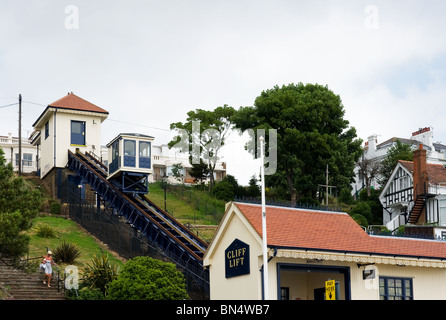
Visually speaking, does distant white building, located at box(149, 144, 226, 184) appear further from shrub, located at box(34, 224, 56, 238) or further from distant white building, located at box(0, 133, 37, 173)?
shrub, located at box(34, 224, 56, 238)

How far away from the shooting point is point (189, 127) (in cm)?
7406

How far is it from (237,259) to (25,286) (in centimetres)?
970

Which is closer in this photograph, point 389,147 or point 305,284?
point 305,284

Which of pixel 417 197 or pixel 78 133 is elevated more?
pixel 78 133

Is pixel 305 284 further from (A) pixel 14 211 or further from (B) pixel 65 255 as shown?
(A) pixel 14 211

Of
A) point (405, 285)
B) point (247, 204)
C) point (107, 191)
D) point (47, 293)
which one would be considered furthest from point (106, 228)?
point (405, 285)

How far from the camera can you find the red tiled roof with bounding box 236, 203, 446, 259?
89.7 ft

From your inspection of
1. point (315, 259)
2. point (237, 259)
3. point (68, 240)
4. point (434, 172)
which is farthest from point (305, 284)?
point (434, 172)

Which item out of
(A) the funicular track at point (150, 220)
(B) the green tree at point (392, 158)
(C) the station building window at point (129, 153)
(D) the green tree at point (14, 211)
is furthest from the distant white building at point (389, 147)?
(D) the green tree at point (14, 211)

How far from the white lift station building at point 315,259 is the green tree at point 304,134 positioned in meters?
31.7

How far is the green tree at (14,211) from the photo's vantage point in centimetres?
2881

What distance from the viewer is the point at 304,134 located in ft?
206

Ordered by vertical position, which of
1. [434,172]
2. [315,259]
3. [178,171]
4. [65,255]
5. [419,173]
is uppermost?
[178,171]
